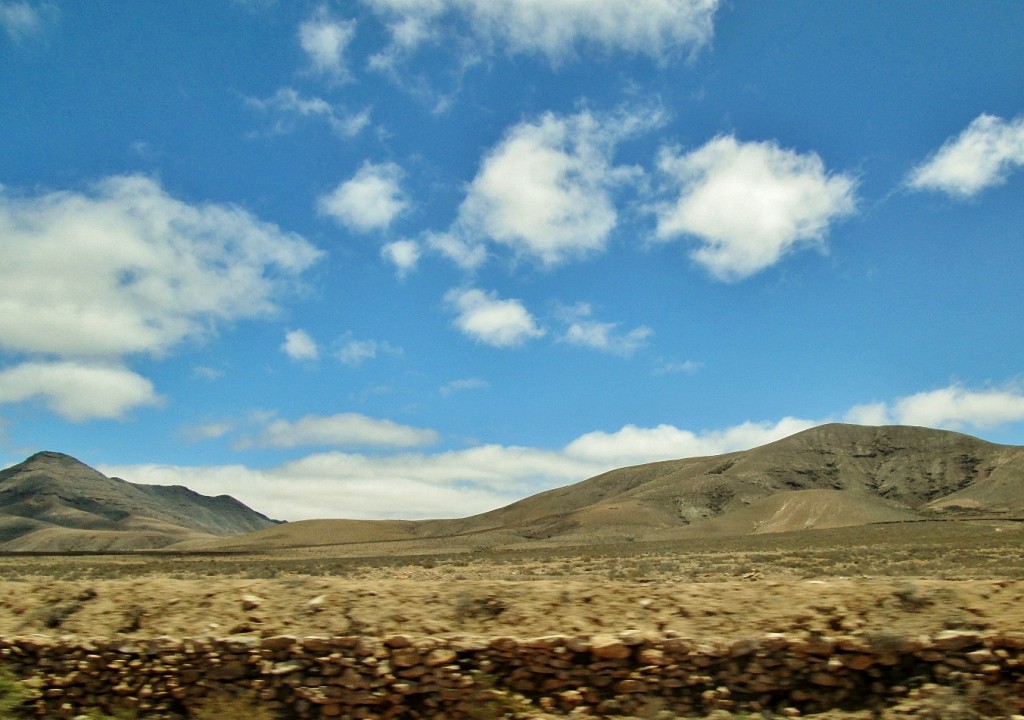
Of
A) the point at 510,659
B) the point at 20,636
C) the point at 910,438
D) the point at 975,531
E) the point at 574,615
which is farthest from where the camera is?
the point at 910,438

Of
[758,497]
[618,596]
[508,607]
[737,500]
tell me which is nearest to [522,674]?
[508,607]

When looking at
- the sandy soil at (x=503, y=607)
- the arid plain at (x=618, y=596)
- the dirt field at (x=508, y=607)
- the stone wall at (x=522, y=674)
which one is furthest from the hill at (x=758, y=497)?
the stone wall at (x=522, y=674)

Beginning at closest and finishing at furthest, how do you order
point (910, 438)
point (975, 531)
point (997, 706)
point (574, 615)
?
point (997, 706) → point (574, 615) → point (975, 531) → point (910, 438)

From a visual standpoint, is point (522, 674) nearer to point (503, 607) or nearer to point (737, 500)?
point (503, 607)

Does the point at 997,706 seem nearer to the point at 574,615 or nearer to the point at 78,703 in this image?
the point at 574,615

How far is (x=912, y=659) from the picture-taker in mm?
8969

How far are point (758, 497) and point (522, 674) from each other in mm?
123239

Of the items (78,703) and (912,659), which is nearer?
(912,659)

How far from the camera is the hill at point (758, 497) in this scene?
99.9 meters

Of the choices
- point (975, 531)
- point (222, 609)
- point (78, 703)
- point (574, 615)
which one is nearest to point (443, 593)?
point (574, 615)

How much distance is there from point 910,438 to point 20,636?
531 ft

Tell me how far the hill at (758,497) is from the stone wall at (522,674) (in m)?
79.3

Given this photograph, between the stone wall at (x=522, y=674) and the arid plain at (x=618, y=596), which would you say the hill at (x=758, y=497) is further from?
the stone wall at (x=522, y=674)

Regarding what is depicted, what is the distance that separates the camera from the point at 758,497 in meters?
124
